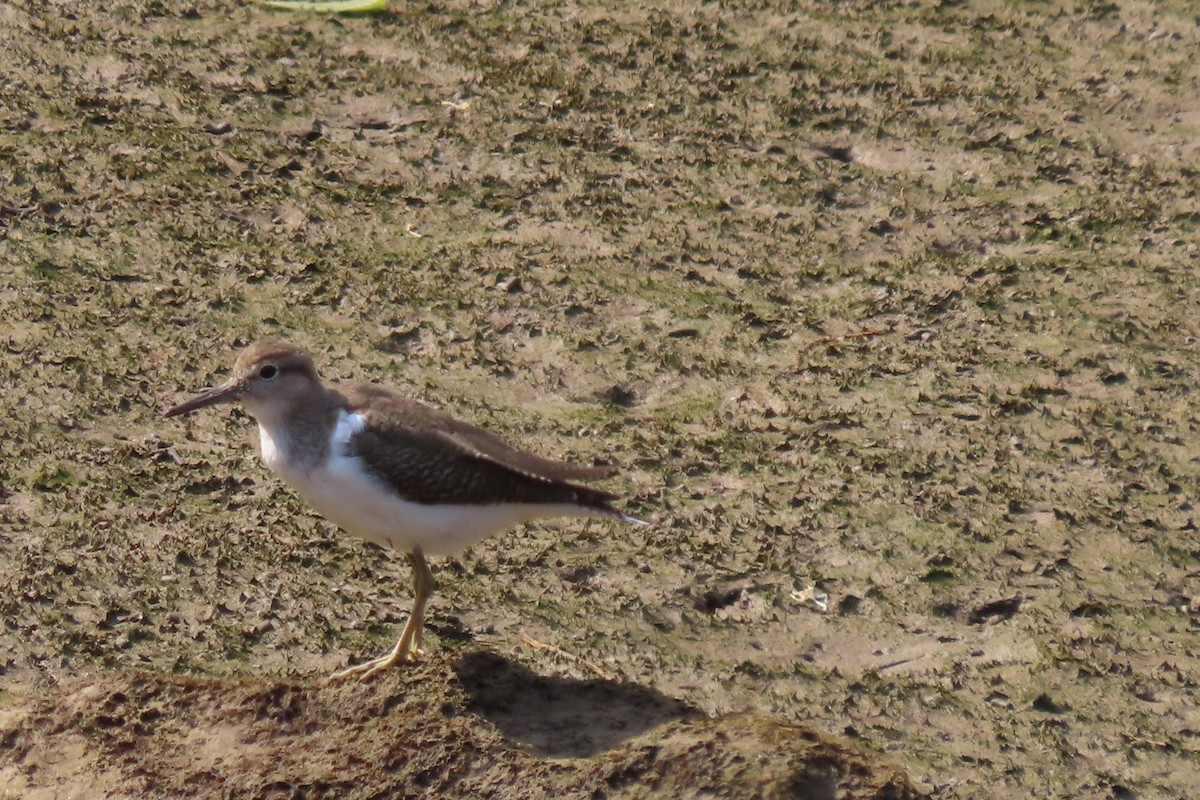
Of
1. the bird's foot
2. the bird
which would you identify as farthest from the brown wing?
the bird's foot

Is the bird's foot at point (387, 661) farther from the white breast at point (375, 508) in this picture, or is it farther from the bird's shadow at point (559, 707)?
the white breast at point (375, 508)

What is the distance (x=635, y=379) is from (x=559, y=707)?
241cm

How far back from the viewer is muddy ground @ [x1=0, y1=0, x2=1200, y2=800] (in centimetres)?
515

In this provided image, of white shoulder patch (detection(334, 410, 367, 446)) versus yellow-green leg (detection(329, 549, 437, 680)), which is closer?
yellow-green leg (detection(329, 549, 437, 680))

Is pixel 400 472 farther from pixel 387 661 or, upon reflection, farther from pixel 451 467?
pixel 387 661

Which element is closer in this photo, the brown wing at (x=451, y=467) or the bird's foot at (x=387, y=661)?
the bird's foot at (x=387, y=661)

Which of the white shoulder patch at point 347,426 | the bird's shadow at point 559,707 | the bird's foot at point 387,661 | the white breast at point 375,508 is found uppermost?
the white shoulder patch at point 347,426

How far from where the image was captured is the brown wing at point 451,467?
18.0ft

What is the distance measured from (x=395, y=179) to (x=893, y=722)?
4.32 metres

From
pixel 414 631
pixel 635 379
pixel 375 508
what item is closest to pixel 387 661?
pixel 414 631

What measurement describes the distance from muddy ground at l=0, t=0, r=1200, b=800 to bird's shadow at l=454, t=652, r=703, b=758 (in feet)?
0.07

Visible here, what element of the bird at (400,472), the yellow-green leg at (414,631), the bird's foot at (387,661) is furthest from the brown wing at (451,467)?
the bird's foot at (387,661)

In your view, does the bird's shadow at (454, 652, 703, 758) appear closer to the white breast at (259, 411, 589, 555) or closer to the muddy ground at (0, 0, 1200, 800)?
the muddy ground at (0, 0, 1200, 800)

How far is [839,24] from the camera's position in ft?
33.5
